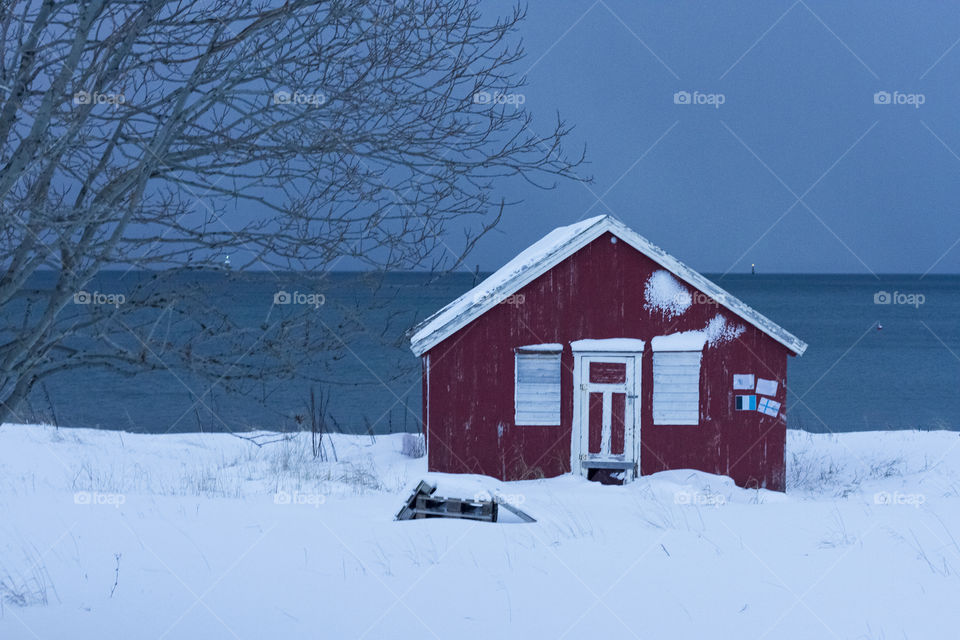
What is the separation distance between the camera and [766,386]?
46.4 ft

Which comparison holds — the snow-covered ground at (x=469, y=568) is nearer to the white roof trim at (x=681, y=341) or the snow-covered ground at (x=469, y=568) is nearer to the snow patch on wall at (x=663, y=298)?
the white roof trim at (x=681, y=341)

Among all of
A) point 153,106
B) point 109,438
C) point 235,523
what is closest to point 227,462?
point 109,438

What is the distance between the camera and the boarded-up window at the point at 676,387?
14016 mm

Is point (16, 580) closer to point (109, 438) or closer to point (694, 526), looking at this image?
point (694, 526)

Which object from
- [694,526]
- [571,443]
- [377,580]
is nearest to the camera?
[377,580]

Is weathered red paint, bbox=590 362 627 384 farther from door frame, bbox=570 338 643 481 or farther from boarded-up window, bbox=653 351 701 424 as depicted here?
boarded-up window, bbox=653 351 701 424

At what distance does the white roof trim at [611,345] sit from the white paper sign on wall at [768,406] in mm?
2299

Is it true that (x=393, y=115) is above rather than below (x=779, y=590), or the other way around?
above

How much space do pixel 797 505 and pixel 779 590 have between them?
367 cm

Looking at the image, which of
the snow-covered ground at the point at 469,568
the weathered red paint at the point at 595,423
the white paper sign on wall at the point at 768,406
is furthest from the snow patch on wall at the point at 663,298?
the snow-covered ground at the point at 469,568

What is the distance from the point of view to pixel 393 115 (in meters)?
4.41

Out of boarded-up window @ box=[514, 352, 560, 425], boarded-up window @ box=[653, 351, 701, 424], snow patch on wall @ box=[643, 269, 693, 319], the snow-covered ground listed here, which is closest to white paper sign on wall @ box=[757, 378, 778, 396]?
boarded-up window @ box=[653, 351, 701, 424]

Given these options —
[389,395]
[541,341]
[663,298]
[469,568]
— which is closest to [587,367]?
[541,341]

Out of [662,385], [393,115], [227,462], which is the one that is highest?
[393,115]
